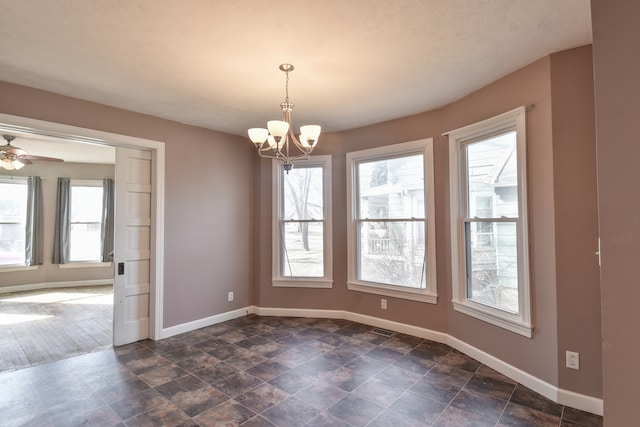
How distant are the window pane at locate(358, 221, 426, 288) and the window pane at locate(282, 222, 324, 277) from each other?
1.97ft

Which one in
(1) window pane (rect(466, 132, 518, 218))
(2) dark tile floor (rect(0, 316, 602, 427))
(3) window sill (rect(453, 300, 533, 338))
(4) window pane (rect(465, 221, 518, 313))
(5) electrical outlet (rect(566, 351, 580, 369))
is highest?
(1) window pane (rect(466, 132, 518, 218))

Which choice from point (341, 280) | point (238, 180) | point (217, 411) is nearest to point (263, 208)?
point (238, 180)

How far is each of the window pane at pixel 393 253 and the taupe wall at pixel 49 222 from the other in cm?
624

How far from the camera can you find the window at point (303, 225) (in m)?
4.43

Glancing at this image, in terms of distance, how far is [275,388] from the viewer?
2.62 meters

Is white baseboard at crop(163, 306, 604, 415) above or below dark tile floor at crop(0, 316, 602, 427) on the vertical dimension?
above

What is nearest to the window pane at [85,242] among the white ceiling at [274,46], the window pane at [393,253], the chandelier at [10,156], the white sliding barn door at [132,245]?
the chandelier at [10,156]

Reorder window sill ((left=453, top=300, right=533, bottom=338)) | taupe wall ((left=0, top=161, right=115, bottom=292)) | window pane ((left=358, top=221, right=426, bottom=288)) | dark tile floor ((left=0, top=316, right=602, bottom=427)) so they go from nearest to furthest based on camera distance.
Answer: dark tile floor ((left=0, top=316, right=602, bottom=427)) → window sill ((left=453, top=300, right=533, bottom=338)) → window pane ((left=358, top=221, right=426, bottom=288)) → taupe wall ((left=0, top=161, right=115, bottom=292))

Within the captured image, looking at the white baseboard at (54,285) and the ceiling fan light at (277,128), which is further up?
the ceiling fan light at (277,128)

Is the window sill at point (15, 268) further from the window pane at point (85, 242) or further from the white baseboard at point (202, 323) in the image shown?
the white baseboard at point (202, 323)

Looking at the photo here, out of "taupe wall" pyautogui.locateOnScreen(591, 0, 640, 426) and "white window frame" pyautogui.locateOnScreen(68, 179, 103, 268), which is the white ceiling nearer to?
"taupe wall" pyautogui.locateOnScreen(591, 0, 640, 426)

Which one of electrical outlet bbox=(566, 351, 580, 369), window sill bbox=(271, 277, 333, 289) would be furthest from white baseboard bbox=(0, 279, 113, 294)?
electrical outlet bbox=(566, 351, 580, 369)

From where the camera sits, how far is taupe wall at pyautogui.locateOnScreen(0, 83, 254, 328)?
12.2 ft

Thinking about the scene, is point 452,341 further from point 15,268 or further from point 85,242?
point 15,268
